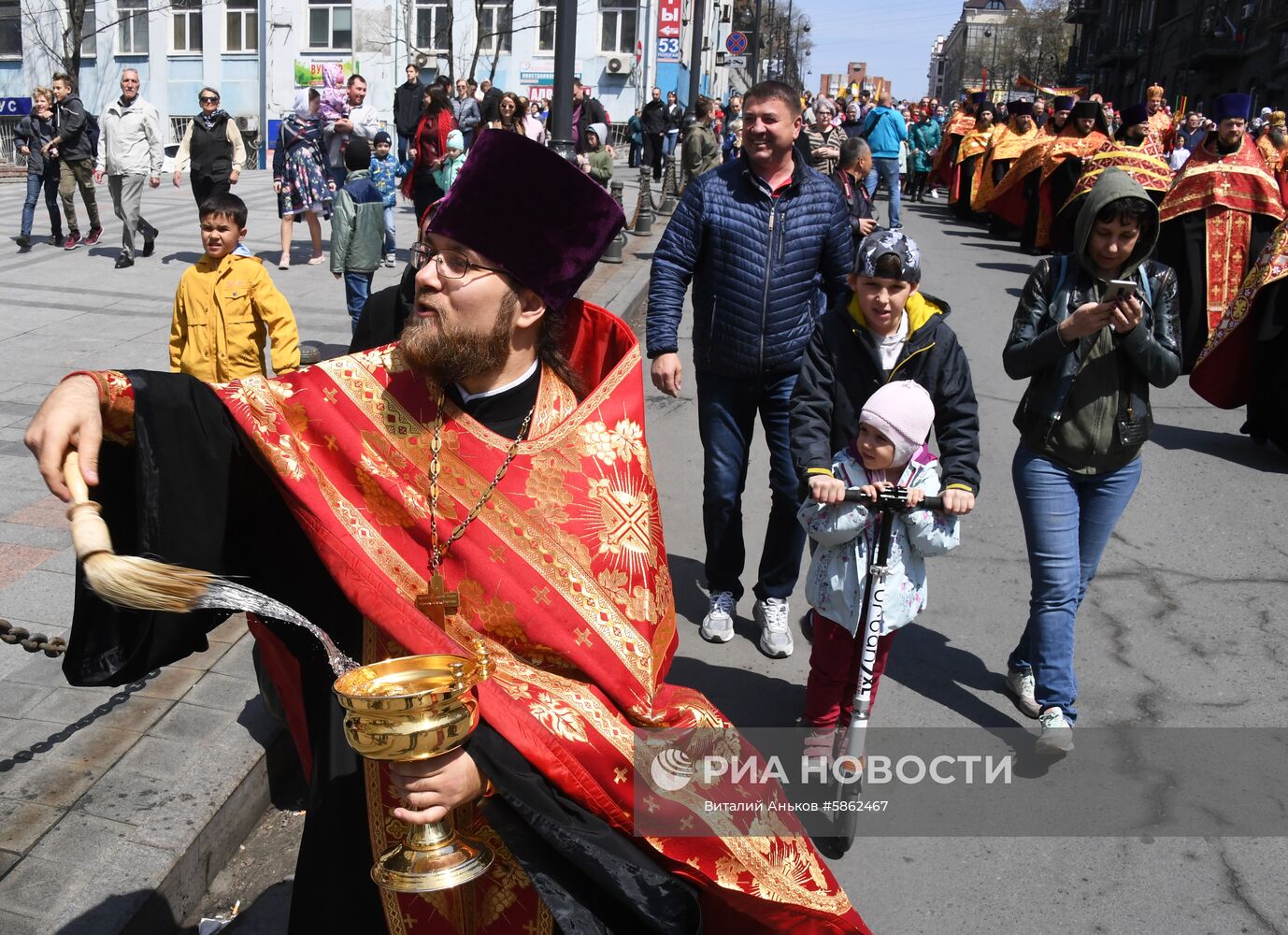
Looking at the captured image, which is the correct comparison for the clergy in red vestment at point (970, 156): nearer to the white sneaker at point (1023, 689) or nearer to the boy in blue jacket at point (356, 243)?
the boy in blue jacket at point (356, 243)

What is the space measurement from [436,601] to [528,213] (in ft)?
2.68

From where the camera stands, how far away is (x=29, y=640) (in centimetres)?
333

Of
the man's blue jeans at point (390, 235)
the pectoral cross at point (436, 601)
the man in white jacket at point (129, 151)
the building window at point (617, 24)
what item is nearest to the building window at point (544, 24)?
the building window at point (617, 24)

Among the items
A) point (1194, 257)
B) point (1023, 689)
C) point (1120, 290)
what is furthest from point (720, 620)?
point (1194, 257)

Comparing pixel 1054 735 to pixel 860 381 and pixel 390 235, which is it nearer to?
pixel 860 381

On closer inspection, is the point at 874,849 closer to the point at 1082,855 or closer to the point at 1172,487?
the point at 1082,855

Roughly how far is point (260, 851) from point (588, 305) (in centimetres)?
216

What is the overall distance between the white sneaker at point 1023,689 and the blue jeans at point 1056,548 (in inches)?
11.8

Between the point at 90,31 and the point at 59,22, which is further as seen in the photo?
the point at 90,31

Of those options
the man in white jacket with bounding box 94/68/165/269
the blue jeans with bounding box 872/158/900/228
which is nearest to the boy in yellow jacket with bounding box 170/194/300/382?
the man in white jacket with bounding box 94/68/165/269

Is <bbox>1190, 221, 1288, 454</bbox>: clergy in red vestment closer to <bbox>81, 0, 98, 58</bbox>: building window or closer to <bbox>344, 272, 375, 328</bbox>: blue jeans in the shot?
<bbox>344, 272, 375, 328</bbox>: blue jeans

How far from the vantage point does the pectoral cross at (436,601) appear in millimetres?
2240

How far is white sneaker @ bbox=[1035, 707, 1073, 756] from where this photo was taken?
4379 mm

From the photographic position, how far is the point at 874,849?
393 centimetres
